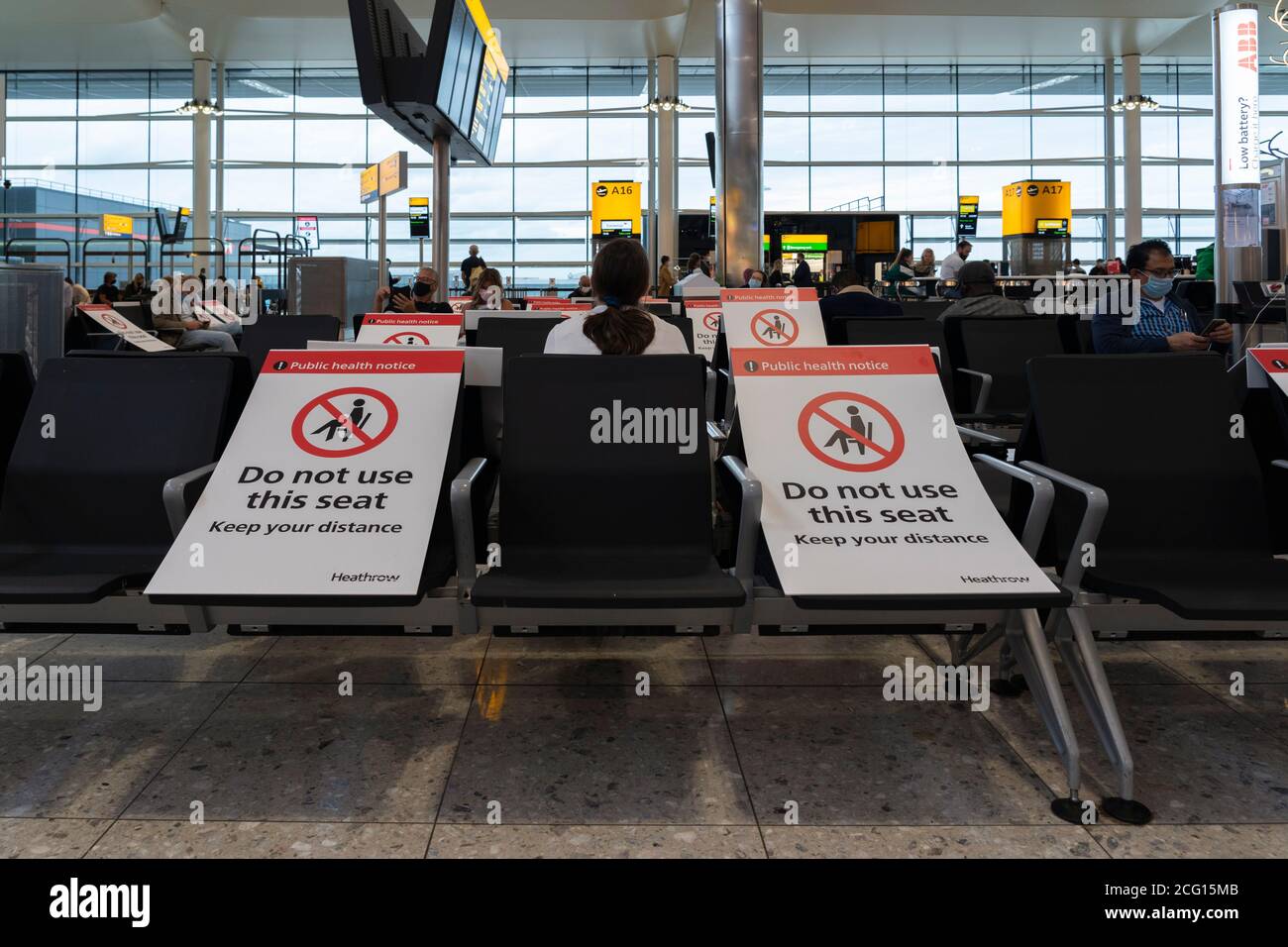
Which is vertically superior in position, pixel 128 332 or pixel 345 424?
pixel 128 332

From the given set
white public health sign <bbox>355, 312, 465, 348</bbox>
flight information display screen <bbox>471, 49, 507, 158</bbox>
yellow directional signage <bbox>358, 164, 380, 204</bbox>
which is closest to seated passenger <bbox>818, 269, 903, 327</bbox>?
white public health sign <bbox>355, 312, 465, 348</bbox>

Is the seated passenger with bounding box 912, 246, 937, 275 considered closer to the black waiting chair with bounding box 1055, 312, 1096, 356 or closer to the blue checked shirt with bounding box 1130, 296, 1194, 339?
the black waiting chair with bounding box 1055, 312, 1096, 356

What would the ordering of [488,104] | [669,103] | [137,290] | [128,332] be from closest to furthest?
[128,332], [488,104], [137,290], [669,103]

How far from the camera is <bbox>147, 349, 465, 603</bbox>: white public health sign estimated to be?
2172 millimetres

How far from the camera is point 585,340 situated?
3.00 metres

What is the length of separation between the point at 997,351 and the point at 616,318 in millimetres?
2828

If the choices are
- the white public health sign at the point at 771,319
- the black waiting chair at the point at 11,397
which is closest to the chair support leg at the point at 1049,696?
the black waiting chair at the point at 11,397

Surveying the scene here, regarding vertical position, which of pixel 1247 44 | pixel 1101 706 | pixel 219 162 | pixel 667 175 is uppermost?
pixel 219 162

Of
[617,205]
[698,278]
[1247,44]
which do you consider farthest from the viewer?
[617,205]

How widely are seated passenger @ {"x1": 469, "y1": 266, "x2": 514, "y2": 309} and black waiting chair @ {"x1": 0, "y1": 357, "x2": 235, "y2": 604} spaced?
4.65 metres

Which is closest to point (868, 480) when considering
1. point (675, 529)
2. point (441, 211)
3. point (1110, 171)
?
point (675, 529)

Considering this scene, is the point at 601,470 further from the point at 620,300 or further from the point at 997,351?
the point at 997,351

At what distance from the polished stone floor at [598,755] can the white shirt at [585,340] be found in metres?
0.94
